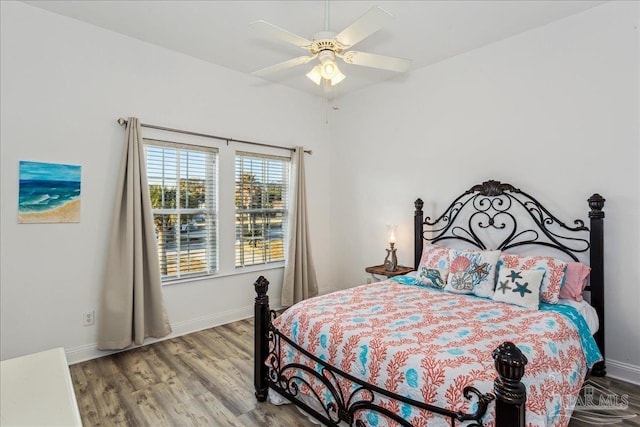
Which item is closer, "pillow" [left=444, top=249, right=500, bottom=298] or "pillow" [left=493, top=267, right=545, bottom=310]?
"pillow" [left=493, top=267, right=545, bottom=310]

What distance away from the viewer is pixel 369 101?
454cm

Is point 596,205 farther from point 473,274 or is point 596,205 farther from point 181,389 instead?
point 181,389

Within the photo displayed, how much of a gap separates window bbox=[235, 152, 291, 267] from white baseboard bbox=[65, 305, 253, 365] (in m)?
0.59

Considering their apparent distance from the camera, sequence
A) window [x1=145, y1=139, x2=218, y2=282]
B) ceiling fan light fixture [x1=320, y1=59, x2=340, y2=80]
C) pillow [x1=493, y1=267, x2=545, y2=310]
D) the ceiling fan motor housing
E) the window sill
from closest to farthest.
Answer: the ceiling fan motor housing → ceiling fan light fixture [x1=320, y1=59, x2=340, y2=80] → pillow [x1=493, y1=267, x2=545, y2=310] → window [x1=145, y1=139, x2=218, y2=282] → the window sill

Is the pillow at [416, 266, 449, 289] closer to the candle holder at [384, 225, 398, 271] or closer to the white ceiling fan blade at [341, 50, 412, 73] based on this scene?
the candle holder at [384, 225, 398, 271]

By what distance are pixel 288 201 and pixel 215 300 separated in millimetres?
1578

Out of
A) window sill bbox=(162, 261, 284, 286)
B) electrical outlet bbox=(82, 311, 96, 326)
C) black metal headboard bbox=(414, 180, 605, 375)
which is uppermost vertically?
black metal headboard bbox=(414, 180, 605, 375)

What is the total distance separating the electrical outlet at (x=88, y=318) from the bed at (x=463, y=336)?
1.73 meters

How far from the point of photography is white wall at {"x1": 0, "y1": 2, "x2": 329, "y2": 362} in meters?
2.71

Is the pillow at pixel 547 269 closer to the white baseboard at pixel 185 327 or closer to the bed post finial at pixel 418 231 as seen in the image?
the bed post finial at pixel 418 231

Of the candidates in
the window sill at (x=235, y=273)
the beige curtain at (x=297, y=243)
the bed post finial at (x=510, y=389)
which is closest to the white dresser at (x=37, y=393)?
the bed post finial at (x=510, y=389)

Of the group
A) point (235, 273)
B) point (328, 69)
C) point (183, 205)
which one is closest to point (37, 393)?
point (328, 69)

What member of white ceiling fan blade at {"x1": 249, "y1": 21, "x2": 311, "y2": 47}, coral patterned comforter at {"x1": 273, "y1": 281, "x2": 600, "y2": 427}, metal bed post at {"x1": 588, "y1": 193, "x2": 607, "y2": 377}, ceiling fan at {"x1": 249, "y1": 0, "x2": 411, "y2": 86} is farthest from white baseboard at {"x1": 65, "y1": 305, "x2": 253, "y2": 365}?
metal bed post at {"x1": 588, "y1": 193, "x2": 607, "y2": 377}

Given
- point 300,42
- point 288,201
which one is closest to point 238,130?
point 288,201
